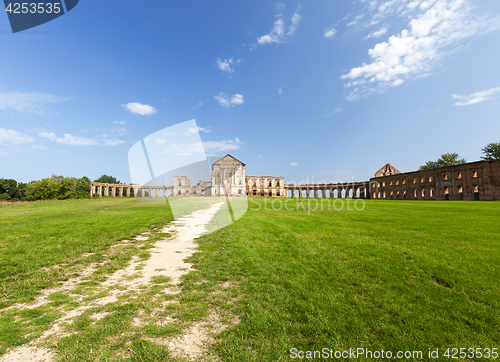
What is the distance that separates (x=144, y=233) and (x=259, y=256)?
353 inches

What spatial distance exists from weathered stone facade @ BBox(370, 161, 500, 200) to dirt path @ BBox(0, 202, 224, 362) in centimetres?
6038

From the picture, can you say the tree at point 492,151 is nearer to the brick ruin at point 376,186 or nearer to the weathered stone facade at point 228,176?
the brick ruin at point 376,186

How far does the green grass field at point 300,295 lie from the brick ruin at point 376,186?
1906 inches

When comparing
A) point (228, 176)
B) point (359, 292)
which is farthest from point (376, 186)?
point (359, 292)

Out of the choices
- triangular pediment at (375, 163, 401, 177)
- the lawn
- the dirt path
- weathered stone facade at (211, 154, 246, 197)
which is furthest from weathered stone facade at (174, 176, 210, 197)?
the lawn

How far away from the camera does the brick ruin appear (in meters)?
44.4

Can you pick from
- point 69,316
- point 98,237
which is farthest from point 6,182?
point 69,316

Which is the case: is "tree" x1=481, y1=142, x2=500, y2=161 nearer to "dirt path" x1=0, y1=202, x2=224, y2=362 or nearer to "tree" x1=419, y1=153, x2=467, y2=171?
"tree" x1=419, y1=153, x2=467, y2=171

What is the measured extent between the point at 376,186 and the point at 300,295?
79.1 meters

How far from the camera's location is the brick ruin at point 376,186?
44.4 metres

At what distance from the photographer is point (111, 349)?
375 cm

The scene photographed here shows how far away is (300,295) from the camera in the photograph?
595 cm

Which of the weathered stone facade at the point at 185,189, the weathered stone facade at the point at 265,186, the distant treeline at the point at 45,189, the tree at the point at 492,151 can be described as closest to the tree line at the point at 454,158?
the tree at the point at 492,151

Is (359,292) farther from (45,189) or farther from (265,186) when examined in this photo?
(45,189)
